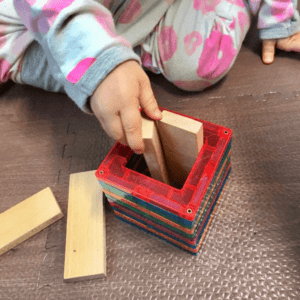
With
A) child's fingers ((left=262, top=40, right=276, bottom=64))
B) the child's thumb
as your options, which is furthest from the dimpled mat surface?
the child's thumb

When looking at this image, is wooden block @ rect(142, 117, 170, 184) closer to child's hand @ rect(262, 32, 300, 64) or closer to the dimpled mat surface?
the dimpled mat surface

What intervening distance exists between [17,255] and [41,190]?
0.41ft

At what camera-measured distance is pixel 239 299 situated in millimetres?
456

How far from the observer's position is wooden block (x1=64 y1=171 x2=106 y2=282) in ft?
1.59

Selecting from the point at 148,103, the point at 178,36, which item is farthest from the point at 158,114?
the point at 178,36

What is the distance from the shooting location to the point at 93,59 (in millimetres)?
399

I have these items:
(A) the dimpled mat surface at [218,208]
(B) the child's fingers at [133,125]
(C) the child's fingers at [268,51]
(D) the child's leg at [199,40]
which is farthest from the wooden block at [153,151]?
(C) the child's fingers at [268,51]

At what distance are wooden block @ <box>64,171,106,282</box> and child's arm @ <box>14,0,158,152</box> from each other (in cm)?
17

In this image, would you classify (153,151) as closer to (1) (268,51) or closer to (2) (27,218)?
(2) (27,218)

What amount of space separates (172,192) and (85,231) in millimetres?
206

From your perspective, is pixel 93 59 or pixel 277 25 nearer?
pixel 93 59

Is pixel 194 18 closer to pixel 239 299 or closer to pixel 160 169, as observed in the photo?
pixel 160 169

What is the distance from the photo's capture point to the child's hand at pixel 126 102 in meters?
0.39

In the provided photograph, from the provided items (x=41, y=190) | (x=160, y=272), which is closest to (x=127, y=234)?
(x=160, y=272)
